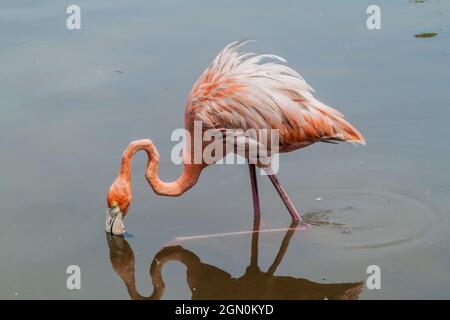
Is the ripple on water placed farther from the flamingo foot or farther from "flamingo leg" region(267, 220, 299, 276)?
the flamingo foot

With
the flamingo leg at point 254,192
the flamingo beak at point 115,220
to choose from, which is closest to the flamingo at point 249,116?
the flamingo beak at point 115,220

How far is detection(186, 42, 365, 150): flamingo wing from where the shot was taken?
6074 millimetres

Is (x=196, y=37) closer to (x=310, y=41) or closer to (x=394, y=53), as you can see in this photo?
(x=310, y=41)

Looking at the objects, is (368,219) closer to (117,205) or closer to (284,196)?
(284,196)

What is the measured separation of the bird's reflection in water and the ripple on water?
0.39 metres

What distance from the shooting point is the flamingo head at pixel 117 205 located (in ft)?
20.1

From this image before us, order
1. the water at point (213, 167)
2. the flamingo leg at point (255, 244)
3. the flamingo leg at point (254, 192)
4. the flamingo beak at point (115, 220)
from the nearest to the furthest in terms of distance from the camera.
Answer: the water at point (213, 167) → the flamingo leg at point (255, 244) → the flamingo beak at point (115, 220) → the flamingo leg at point (254, 192)

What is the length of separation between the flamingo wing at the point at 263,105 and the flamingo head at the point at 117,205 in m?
0.81

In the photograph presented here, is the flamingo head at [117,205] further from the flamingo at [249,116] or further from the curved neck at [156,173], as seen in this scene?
the curved neck at [156,173]

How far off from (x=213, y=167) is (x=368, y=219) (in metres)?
1.72

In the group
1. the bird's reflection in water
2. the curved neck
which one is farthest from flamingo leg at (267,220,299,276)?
the curved neck

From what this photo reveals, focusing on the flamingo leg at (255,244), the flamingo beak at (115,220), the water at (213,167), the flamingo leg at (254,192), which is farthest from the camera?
the flamingo leg at (254,192)
